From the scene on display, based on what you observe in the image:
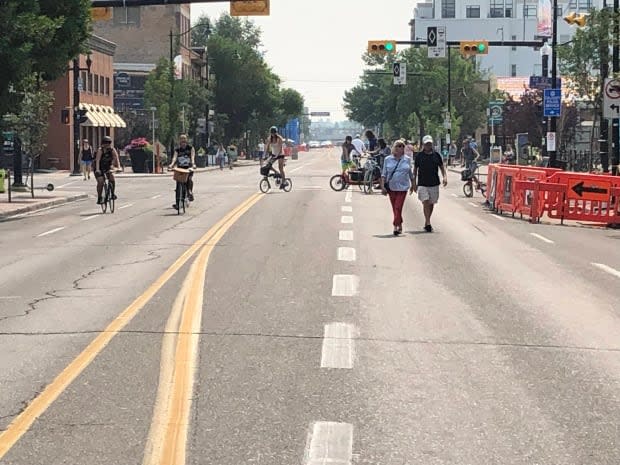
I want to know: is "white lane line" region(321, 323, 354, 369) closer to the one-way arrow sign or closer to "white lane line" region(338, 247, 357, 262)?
"white lane line" region(338, 247, 357, 262)

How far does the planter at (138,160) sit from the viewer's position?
200 feet

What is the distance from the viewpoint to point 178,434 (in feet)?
20.5

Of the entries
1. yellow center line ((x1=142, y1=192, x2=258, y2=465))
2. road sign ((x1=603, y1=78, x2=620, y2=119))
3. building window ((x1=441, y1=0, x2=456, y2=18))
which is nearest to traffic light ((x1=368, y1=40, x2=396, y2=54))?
road sign ((x1=603, y1=78, x2=620, y2=119))

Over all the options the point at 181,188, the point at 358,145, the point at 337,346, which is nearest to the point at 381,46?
the point at 358,145

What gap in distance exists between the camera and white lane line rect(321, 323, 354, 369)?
27.1 ft

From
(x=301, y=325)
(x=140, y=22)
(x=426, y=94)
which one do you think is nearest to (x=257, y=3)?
(x=301, y=325)

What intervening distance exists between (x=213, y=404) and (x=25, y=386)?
146 cm

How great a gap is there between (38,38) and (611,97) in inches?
589

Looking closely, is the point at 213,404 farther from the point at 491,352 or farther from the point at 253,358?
the point at 491,352

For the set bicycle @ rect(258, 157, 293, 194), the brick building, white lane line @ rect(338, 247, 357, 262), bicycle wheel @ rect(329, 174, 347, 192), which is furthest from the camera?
the brick building

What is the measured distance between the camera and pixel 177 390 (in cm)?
736

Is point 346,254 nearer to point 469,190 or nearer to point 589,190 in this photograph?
point 589,190

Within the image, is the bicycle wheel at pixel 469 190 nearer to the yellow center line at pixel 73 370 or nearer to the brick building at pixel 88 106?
the yellow center line at pixel 73 370

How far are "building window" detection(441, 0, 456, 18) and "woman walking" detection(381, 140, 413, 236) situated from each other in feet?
423
